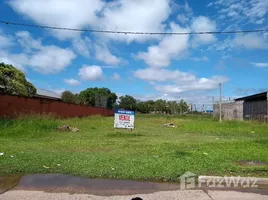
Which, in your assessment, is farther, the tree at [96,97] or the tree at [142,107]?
the tree at [142,107]

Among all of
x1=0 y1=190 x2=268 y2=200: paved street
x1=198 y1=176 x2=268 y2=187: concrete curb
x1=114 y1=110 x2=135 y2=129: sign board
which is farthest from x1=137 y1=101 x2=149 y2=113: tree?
x1=0 y1=190 x2=268 y2=200: paved street

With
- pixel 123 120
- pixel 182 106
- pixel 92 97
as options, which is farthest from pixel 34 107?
pixel 182 106

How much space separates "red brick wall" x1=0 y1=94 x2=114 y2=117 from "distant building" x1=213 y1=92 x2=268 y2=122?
837 inches

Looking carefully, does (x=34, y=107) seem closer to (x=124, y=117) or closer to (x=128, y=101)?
(x=124, y=117)

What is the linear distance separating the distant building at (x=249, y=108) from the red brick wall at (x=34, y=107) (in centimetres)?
2125

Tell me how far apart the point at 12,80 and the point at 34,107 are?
20.9 meters

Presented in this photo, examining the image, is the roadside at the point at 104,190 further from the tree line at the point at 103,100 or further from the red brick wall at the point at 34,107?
the tree line at the point at 103,100

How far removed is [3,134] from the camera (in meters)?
14.8

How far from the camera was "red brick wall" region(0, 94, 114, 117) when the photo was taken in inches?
808

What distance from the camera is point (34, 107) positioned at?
83.3 feet

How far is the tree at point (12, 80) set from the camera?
139 feet

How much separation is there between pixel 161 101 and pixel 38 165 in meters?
107

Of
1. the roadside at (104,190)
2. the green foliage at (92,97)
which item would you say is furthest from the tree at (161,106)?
the roadside at (104,190)

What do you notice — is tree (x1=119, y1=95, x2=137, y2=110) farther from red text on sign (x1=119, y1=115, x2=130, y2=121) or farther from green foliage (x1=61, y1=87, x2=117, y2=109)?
red text on sign (x1=119, y1=115, x2=130, y2=121)
